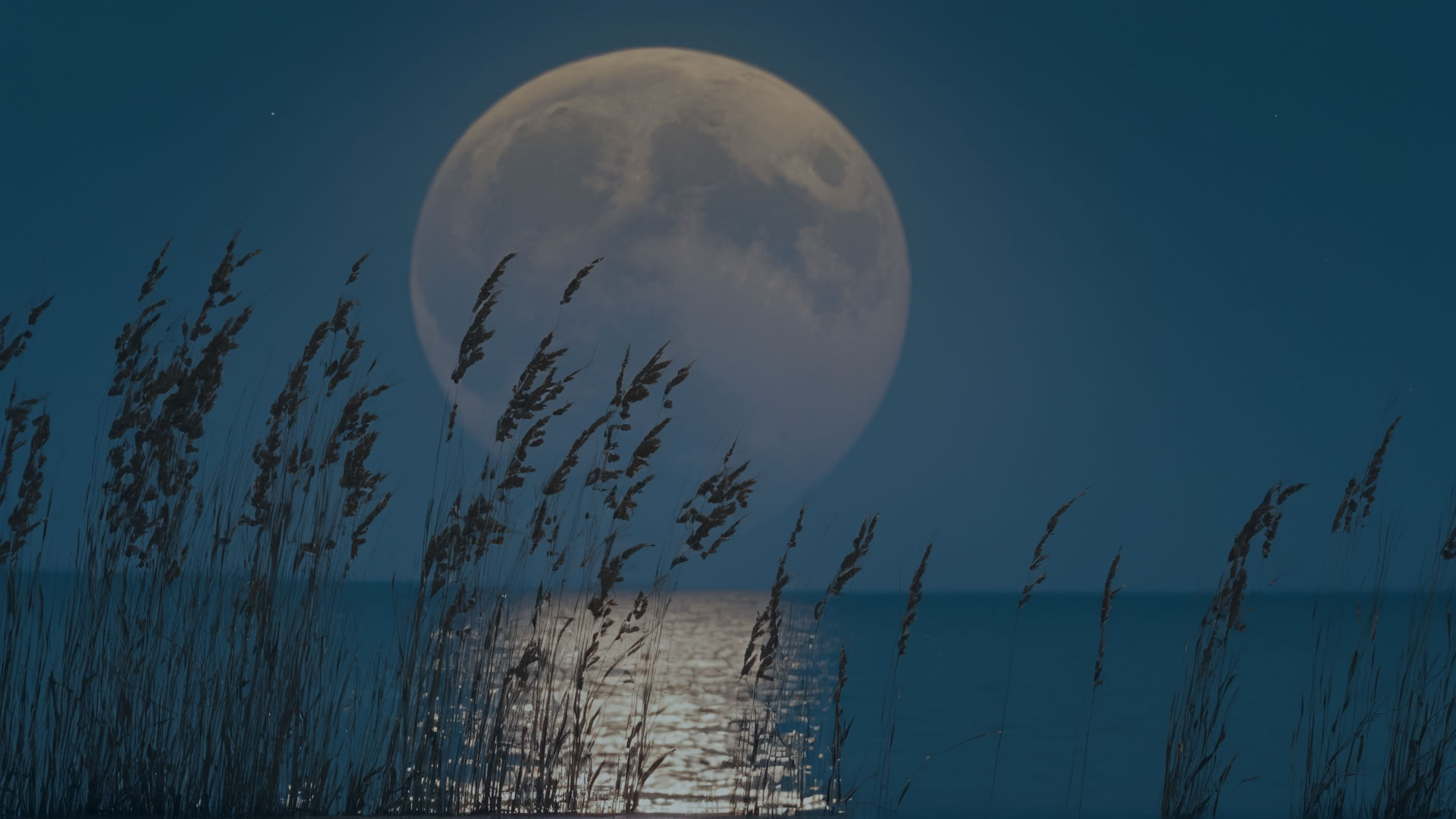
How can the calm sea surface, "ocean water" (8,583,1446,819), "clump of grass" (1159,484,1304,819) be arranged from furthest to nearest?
the calm sea surface < "ocean water" (8,583,1446,819) < "clump of grass" (1159,484,1304,819)

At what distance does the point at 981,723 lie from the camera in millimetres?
18328

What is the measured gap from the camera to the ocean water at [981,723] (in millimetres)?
5839

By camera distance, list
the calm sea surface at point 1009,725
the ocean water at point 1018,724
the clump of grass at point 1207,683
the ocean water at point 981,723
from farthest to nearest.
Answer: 1. the ocean water at point 1018,724
2. the calm sea surface at point 1009,725
3. the ocean water at point 981,723
4. the clump of grass at point 1207,683

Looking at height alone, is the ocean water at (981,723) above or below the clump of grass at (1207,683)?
below

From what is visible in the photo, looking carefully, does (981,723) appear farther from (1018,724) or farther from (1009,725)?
(1018,724)

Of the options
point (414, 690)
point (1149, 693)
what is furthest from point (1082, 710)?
point (414, 690)

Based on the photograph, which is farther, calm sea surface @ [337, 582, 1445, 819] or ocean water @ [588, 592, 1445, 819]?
ocean water @ [588, 592, 1445, 819]

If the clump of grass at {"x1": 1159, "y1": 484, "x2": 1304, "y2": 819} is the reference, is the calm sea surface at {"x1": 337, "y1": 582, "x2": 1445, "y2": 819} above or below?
below

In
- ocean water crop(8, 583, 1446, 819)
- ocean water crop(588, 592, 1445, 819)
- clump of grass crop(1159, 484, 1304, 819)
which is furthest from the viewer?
ocean water crop(588, 592, 1445, 819)

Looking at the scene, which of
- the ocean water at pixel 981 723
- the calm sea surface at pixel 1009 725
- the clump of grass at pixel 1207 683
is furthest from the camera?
the calm sea surface at pixel 1009 725

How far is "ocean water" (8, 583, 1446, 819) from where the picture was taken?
5.84 m

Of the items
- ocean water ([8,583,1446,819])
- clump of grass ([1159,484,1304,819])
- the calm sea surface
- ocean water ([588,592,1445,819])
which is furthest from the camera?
ocean water ([588,592,1445,819])

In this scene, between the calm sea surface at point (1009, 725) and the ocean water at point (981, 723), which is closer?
the ocean water at point (981, 723)

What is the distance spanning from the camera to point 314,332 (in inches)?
120
